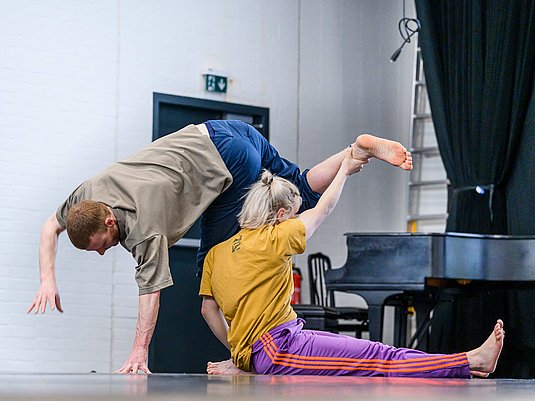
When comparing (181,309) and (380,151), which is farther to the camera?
(181,309)

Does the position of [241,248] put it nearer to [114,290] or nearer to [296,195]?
[296,195]

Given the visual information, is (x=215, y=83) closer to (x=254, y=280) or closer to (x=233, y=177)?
(x=233, y=177)

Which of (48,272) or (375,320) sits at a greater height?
(48,272)

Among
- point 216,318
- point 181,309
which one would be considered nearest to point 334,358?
point 216,318

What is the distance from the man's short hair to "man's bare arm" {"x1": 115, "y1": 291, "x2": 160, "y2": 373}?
314 millimetres

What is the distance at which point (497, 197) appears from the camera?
723 cm

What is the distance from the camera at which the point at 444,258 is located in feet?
18.4

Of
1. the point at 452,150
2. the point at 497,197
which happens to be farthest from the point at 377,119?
the point at 497,197

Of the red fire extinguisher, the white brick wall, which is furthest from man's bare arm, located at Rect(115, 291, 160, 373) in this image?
the red fire extinguisher

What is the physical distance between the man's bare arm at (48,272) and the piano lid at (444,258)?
238 centimetres

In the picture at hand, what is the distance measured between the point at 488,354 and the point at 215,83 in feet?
15.9

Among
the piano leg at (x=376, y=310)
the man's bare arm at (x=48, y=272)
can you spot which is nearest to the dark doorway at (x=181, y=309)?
the piano leg at (x=376, y=310)

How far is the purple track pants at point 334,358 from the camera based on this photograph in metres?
3.62

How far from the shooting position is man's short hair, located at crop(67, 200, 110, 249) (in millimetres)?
3436
